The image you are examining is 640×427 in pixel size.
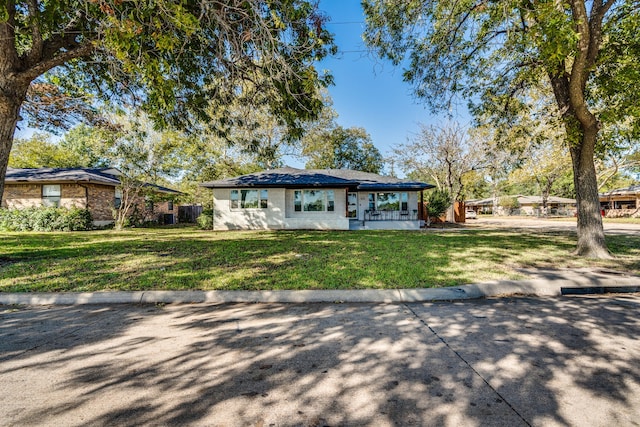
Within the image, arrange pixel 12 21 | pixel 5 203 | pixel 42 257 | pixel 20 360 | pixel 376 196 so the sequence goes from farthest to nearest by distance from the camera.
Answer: pixel 376 196 → pixel 5 203 → pixel 42 257 → pixel 12 21 → pixel 20 360

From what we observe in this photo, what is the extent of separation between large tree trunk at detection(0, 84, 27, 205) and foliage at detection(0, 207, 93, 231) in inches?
470

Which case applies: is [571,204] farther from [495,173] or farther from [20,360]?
[20,360]

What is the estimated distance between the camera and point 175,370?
269 cm

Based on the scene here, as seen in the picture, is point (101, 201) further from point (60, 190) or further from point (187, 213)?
point (187, 213)

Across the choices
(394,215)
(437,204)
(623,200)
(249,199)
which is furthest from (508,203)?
(249,199)

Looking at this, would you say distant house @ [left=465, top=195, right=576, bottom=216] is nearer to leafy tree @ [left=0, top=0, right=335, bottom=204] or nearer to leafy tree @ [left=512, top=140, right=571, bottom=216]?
leafy tree @ [left=512, top=140, right=571, bottom=216]

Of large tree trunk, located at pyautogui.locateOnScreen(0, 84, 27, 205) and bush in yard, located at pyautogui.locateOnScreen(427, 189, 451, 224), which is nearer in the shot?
large tree trunk, located at pyautogui.locateOnScreen(0, 84, 27, 205)

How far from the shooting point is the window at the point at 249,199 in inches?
706

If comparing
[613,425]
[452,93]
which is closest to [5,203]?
[452,93]

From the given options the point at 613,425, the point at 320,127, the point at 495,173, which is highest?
the point at 320,127

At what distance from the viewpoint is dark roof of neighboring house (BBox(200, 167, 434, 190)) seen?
676 inches

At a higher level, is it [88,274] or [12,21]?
[12,21]

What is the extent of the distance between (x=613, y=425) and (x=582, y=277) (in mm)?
4796

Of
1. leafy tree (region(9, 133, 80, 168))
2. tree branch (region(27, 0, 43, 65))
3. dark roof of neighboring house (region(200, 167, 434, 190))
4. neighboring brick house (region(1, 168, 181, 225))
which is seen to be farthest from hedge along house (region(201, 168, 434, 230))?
leafy tree (region(9, 133, 80, 168))
